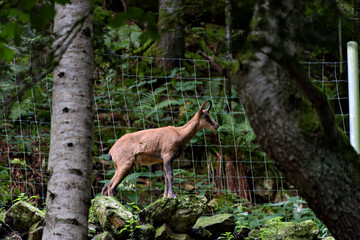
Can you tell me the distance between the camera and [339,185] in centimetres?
219

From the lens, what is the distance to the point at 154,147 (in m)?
5.95

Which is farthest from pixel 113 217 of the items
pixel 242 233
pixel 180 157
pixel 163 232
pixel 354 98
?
pixel 180 157

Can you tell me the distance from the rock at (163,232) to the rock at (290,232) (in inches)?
39.4

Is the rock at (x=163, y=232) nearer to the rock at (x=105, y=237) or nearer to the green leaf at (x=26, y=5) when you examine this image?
the rock at (x=105, y=237)

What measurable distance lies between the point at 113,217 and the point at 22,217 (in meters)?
1.10

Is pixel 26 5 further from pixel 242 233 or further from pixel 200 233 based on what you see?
pixel 242 233

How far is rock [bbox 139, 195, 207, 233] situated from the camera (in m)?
5.24

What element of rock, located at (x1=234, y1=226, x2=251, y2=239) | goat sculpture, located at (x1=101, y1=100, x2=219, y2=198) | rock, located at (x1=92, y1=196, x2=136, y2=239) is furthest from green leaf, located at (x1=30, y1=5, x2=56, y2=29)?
rock, located at (x1=234, y1=226, x2=251, y2=239)

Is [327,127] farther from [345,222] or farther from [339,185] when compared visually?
[345,222]

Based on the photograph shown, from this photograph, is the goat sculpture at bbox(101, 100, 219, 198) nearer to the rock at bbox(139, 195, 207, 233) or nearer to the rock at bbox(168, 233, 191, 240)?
the rock at bbox(139, 195, 207, 233)

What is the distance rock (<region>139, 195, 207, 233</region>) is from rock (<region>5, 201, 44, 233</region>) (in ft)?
4.32

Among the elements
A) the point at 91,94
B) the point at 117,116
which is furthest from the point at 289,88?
the point at 117,116

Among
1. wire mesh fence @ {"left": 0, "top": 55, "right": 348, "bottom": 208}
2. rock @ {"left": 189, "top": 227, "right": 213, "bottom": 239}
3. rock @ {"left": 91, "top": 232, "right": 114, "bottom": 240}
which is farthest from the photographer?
wire mesh fence @ {"left": 0, "top": 55, "right": 348, "bottom": 208}

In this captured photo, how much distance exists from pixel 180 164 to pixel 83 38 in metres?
5.67
